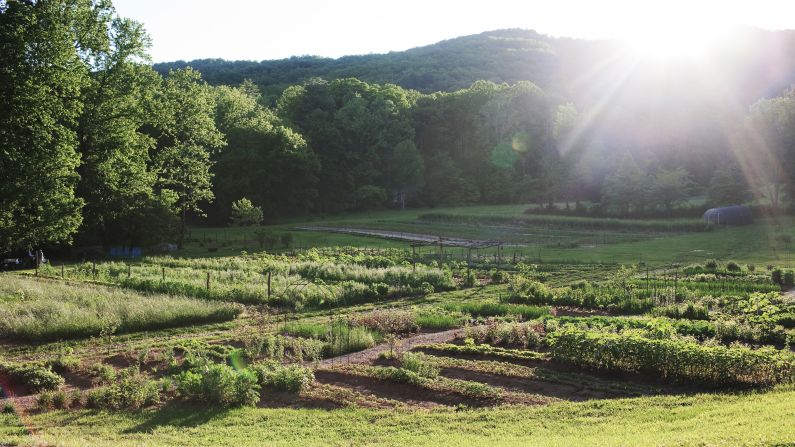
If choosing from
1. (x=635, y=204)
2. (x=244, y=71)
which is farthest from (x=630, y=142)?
(x=244, y=71)

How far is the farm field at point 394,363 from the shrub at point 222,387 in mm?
40

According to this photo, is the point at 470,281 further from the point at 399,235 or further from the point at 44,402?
the point at 399,235

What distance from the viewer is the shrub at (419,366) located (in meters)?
15.6

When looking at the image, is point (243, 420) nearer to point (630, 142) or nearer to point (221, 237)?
point (221, 237)

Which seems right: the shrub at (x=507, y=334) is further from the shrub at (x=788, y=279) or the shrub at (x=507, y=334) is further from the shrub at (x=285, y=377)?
the shrub at (x=788, y=279)

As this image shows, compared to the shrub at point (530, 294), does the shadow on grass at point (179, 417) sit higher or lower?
lower

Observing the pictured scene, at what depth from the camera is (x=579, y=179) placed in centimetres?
7356

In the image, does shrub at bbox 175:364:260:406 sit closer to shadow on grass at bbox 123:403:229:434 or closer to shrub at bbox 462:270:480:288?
shadow on grass at bbox 123:403:229:434

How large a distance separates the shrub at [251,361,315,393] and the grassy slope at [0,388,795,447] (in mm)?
1385

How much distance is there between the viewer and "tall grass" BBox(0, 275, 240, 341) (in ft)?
67.4

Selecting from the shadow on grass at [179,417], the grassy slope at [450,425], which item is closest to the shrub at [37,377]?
the grassy slope at [450,425]

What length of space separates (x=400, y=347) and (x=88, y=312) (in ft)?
34.3

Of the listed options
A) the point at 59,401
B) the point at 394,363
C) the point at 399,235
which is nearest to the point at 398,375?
the point at 394,363

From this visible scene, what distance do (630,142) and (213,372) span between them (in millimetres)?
76977
